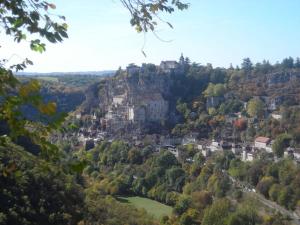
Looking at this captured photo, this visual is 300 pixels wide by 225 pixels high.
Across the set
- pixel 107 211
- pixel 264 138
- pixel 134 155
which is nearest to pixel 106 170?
pixel 134 155

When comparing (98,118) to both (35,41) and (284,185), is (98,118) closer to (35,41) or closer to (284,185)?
(284,185)

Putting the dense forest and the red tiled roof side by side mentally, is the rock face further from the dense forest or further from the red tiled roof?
the red tiled roof

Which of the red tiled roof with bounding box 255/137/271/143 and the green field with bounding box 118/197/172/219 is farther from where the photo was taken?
the red tiled roof with bounding box 255/137/271/143

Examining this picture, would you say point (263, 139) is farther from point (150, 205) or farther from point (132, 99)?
point (132, 99)

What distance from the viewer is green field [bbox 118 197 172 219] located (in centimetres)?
2002

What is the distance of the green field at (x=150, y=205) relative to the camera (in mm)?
20016

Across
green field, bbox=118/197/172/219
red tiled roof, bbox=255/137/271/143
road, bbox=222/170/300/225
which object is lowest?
green field, bbox=118/197/172/219

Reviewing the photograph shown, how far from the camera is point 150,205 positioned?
2117 centimetres

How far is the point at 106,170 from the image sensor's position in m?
26.5

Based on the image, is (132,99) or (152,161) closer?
(152,161)

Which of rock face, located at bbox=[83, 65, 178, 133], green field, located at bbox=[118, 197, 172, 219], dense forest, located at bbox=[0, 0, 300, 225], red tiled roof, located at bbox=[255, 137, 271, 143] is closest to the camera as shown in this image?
dense forest, located at bbox=[0, 0, 300, 225]

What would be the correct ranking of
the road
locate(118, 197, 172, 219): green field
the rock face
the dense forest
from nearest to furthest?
1. the dense forest
2. the road
3. locate(118, 197, 172, 219): green field
4. the rock face

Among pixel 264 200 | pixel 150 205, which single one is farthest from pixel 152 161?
pixel 264 200

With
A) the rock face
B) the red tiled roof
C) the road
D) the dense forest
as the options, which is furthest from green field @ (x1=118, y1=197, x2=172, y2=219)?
the rock face
